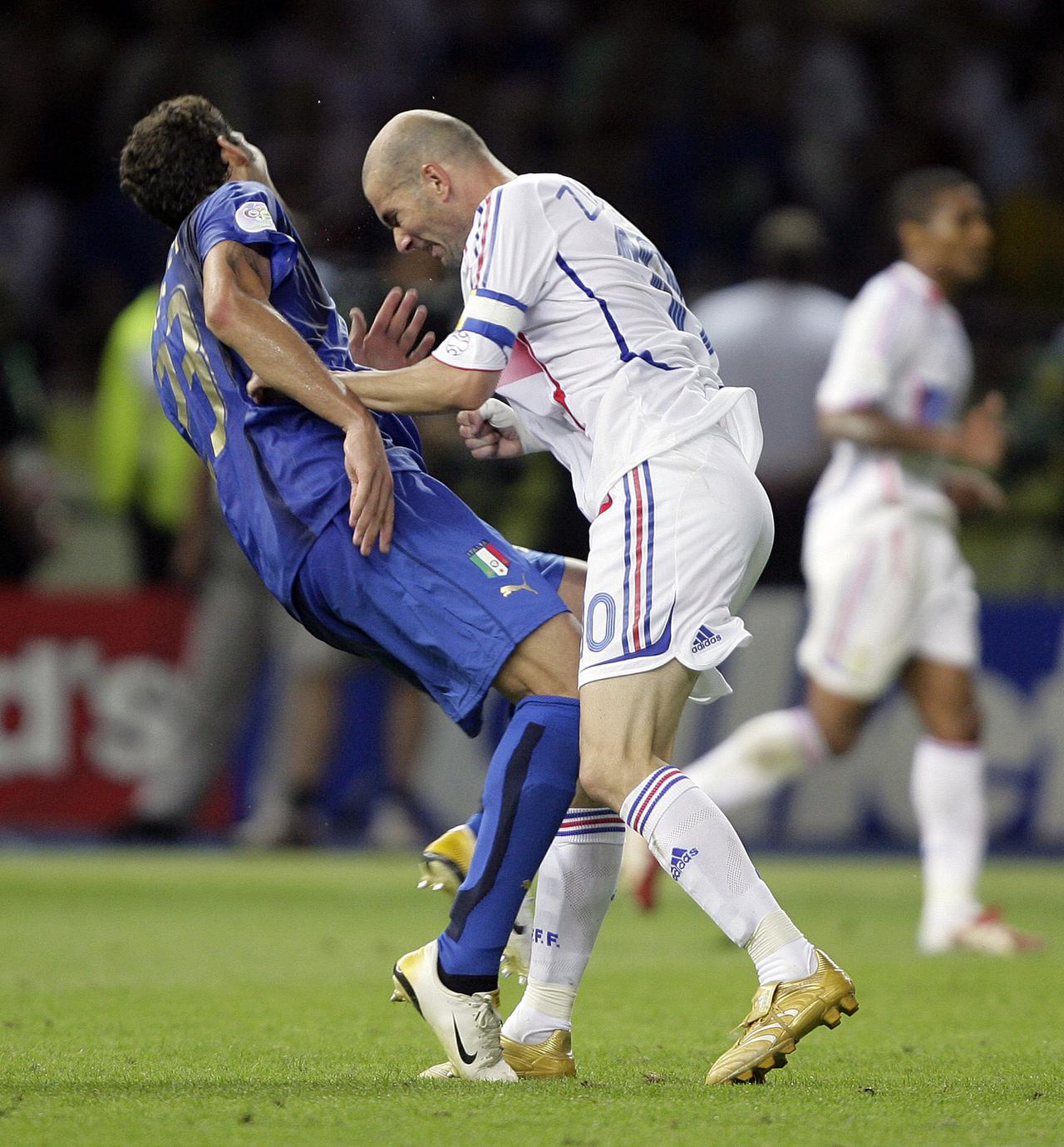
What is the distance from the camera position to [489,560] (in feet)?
13.4

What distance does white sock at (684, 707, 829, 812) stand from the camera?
741 cm

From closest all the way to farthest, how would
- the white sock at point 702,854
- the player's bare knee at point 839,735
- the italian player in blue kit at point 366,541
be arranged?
the white sock at point 702,854 < the italian player in blue kit at point 366,541 < the player's bare knee at point 839,735

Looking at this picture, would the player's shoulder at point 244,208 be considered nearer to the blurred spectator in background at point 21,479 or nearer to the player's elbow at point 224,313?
the player's elbow at point 224,313

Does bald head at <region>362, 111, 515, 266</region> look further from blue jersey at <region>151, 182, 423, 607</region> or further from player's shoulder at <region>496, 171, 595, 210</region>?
blue jersey at <region>151, 182, 423, 607</region>

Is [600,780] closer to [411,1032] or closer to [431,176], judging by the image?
[411,1032]

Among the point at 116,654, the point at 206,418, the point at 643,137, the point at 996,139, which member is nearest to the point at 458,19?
the point at 643,137

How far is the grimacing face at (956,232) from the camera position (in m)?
7.20

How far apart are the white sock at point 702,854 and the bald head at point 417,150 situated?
1394 mm

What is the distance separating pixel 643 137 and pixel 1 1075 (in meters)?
10.2

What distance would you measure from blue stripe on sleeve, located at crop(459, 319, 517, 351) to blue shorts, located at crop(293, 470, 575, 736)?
40cm

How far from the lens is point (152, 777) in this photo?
10055 mm

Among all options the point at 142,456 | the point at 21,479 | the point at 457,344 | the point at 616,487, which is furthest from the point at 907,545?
the point at 21,479

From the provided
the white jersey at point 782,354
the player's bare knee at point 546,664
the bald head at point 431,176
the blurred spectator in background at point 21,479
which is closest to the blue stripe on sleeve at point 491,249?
the bald head at point 431,176

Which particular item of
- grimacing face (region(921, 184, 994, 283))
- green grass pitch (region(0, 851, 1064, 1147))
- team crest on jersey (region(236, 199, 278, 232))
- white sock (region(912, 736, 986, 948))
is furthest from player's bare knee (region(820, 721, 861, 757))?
team crest on jersey (region(236, 199, 278, 232))
